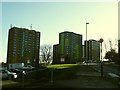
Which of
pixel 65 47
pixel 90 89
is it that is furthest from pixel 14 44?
pixel 90 89

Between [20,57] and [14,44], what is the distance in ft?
32.4

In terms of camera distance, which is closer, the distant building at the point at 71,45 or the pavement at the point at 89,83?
the pavement at the point at 89,83

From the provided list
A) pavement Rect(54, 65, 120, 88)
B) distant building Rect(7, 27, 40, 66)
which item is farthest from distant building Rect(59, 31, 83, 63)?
pavement Rect(54, 65, 120, 88)

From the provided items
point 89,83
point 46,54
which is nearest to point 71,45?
point 46,54

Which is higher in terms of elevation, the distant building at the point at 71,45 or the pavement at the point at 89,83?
the distant building at the point at 71,45

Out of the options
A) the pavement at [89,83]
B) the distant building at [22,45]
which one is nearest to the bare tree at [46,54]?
the distant building at [22,45]

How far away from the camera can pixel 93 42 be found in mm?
128875

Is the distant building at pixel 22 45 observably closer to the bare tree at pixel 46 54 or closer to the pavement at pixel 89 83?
the bare tree at pixel 46 54

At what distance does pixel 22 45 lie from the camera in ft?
383

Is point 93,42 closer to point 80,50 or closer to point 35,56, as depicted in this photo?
point 80,50

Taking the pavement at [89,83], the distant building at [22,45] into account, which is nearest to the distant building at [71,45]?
the distant building at [22,45]

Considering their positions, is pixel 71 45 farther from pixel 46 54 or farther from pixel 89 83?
pixel 89 83

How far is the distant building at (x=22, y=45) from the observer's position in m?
105

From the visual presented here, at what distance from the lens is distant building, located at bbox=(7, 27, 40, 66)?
343ft
